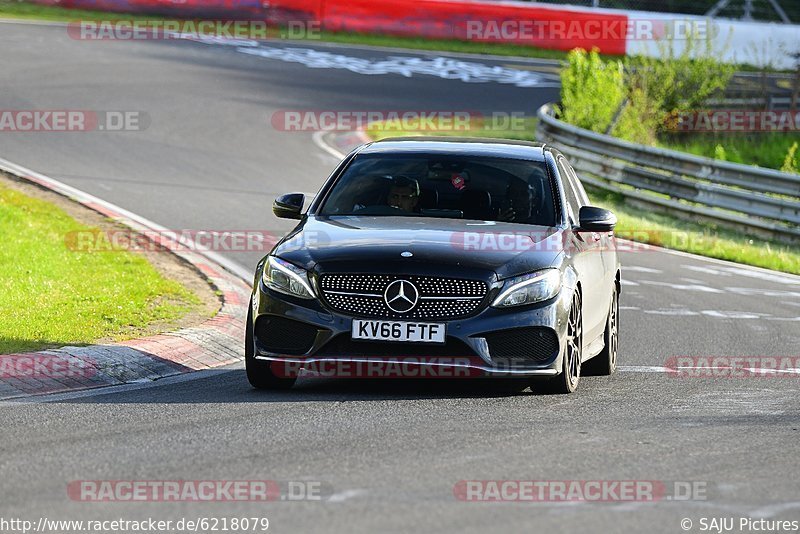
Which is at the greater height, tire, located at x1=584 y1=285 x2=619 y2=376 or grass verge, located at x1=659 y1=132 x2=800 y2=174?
tire, located at x1=584 y1=285 x2=619 y2=376

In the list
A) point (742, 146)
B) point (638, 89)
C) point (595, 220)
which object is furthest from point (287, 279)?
point (742, 146)

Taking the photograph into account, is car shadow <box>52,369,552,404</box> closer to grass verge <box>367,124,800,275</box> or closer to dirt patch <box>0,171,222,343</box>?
dirt patch <box>0,171,222,343</box>

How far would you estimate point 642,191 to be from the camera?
22.6m

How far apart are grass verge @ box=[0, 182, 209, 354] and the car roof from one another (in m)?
2.29

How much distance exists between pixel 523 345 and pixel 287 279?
57.6 inches

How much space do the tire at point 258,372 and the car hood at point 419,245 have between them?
0.55 metres

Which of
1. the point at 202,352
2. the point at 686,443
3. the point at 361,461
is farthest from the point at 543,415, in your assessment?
the point at 202,352

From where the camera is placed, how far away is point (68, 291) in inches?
483

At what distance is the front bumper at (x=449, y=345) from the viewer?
28.2ft

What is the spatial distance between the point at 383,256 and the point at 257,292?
2.81 feet

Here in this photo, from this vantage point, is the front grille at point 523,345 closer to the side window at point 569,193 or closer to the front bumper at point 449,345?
the front bumper at point 449,345

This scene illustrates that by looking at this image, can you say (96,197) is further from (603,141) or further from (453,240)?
(453,240)

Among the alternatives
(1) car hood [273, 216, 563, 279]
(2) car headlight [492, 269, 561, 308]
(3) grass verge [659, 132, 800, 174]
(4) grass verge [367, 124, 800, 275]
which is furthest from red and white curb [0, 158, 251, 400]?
(3) grass verge [659, 132, 800, 174]

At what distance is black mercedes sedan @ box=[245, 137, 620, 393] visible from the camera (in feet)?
28.3
